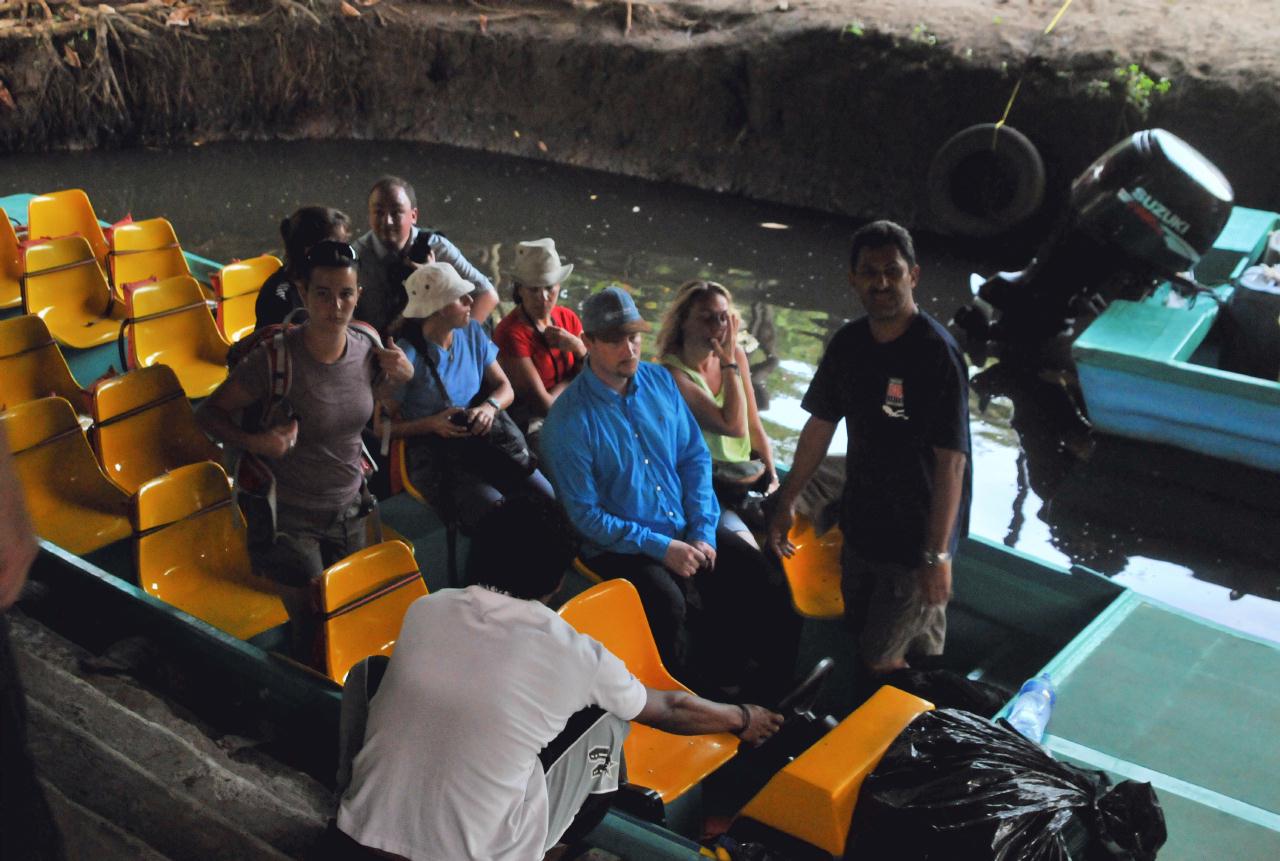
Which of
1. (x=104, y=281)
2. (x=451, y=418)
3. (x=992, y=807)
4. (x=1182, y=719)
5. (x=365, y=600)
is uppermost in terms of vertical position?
(x=992, y=807)

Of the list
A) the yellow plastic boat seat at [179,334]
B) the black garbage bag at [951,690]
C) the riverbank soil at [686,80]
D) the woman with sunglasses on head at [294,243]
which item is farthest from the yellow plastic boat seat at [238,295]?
the riverbank soil at [686,80]

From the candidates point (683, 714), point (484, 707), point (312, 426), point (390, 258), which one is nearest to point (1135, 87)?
point (390, 258)

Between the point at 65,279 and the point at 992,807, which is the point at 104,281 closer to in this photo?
the point at 65,279

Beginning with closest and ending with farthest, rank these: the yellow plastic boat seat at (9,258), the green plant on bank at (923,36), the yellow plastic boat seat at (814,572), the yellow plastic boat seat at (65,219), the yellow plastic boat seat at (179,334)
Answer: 1. the yellow plastic boat seat at (814,572)
2. the yellow plastic boat seat at (179,334)
3. the yellow plastic boat seat at (9,258)
4. the yellow plastic boat seat at (65,219)
5. the green plant on bank at (923,36)

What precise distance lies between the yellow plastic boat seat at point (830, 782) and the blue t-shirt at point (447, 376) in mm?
1849

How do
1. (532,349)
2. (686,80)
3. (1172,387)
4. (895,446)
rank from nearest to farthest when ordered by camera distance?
(895,446) < (532,349) < (1172,387) < (686,80)

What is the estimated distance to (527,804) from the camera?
2154 mm

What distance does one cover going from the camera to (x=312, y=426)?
3.26m

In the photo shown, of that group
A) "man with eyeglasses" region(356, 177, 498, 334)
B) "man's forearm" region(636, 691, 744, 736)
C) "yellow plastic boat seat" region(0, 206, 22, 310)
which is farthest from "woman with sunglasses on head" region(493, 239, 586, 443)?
"yellow plastic boat seat" region(0, 206, 22, 310)

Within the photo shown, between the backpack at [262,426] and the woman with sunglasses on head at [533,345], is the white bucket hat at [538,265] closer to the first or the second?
the woman with sunglasses on head at [533,345]

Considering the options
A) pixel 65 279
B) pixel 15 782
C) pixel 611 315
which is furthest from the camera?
pixel 65 279

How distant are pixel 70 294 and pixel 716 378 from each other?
3443 millimetres

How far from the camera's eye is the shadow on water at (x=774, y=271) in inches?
212

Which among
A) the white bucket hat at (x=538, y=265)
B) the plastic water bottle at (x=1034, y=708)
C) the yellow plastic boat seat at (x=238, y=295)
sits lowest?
the yellow plastic boat seat at (x=238, y=295)
